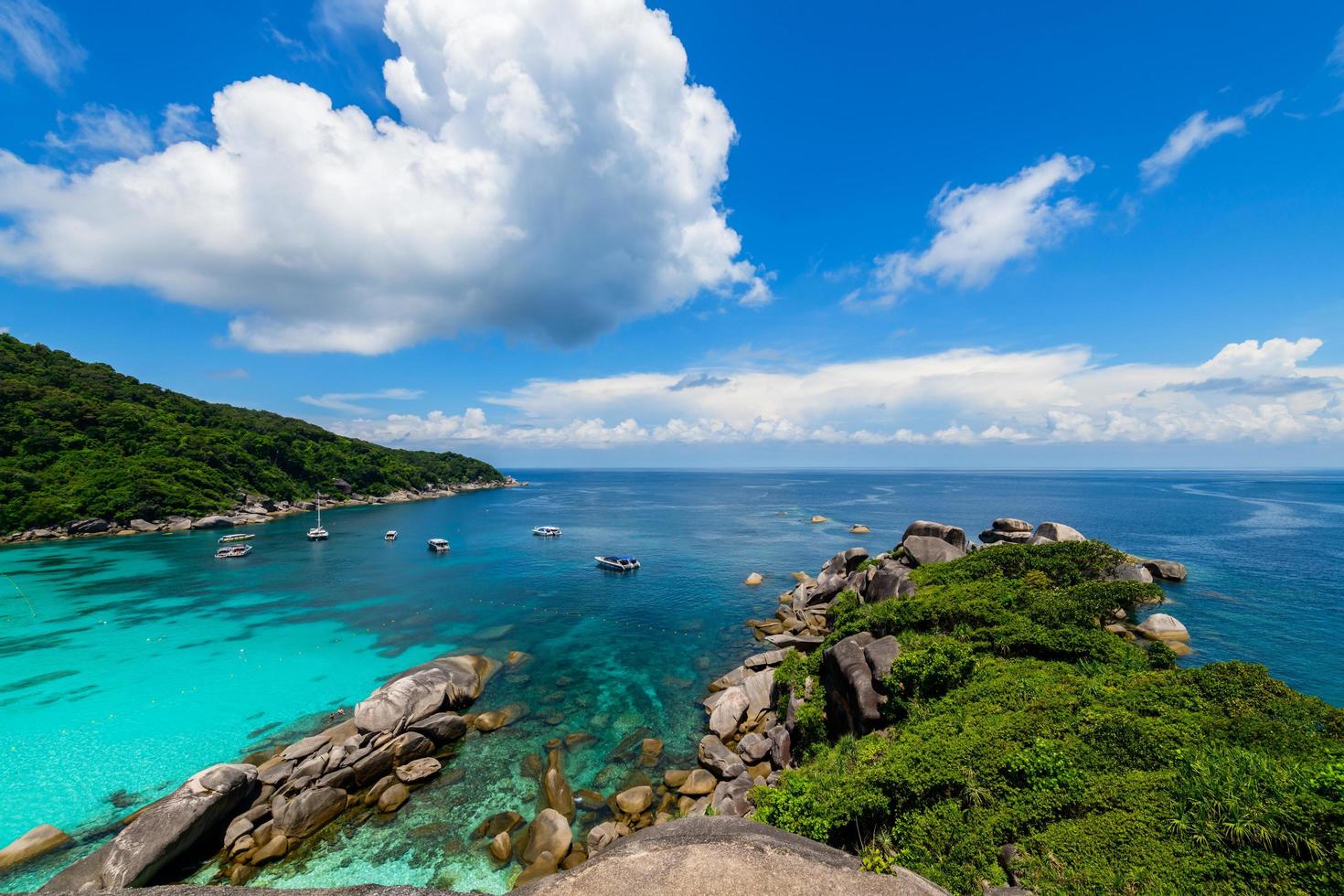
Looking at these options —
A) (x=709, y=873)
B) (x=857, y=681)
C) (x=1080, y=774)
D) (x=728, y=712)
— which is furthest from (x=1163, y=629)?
(x=709, y=873)

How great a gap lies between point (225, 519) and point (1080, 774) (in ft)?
389

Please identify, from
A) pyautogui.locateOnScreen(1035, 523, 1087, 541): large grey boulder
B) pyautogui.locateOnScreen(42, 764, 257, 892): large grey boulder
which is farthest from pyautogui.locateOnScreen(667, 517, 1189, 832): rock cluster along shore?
pyautogui.locateOnScreen(42, 764, 257, 892): large grey boulder

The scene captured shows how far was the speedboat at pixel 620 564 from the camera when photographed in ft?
182

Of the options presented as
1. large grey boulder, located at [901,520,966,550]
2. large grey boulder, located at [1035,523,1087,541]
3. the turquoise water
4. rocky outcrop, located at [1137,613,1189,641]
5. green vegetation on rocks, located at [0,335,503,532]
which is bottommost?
the turquoise water

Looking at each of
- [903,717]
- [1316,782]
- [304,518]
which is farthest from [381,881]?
[304,518]

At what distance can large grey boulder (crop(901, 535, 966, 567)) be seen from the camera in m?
34.8

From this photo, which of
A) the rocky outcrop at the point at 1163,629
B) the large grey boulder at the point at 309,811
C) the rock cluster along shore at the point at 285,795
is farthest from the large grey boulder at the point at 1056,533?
the large grey boulder at the point at 309,811

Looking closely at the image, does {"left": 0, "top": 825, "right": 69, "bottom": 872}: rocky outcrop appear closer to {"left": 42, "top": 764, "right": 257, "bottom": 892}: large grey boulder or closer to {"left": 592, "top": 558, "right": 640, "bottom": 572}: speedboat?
{"left": 42, "top": 764, "right": 257, "bottom": 892}: large grey boulder

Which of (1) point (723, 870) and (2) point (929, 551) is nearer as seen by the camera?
(1) point (723, 870)

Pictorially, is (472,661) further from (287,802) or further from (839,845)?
(839,845)

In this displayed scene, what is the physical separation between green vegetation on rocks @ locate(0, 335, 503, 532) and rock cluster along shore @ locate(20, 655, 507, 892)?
299 ft

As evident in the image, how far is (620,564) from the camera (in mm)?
55531

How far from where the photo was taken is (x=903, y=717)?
17266mm

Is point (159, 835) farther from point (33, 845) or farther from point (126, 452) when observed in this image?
point (126, 452)
